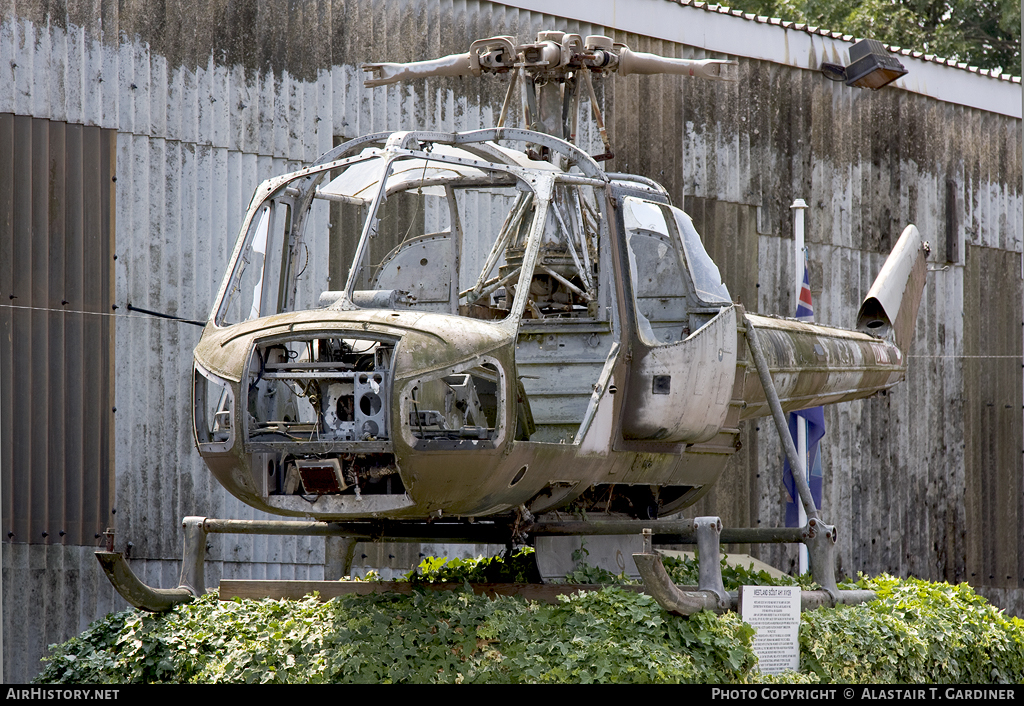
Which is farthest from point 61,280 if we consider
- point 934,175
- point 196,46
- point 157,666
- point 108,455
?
point 934,175

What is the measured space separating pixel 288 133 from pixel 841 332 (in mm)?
5630

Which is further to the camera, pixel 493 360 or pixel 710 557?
pixel 710 557

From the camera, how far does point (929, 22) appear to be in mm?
25281

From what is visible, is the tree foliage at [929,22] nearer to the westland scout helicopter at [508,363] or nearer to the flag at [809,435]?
the flag at [809,435]

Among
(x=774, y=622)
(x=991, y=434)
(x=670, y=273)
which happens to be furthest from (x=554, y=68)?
(x=991, y=434)

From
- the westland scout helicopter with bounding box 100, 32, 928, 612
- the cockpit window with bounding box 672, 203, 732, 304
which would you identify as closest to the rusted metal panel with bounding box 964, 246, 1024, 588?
the westland scout helicopter with bounding box 100, 32, 928, 612

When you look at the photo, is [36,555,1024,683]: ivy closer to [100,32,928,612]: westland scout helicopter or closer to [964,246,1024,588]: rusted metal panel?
[100,32,928,612]: westland scout helicopter

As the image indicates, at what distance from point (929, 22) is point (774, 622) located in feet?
69.7

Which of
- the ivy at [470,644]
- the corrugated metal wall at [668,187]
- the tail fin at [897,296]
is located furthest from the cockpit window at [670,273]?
the corrugated metal wall at [668,187]

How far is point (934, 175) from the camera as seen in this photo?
16281 mm

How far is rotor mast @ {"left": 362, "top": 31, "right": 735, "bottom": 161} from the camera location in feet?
28.8

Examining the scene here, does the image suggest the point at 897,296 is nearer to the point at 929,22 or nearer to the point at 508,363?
the point at 508,363

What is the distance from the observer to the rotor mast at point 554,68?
8.79 m
